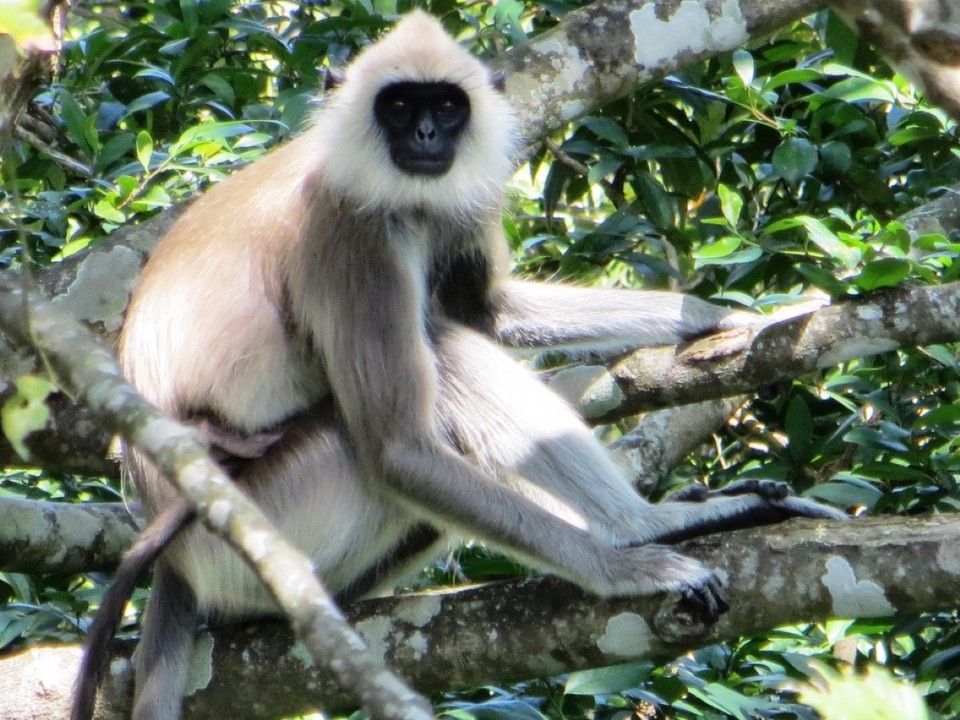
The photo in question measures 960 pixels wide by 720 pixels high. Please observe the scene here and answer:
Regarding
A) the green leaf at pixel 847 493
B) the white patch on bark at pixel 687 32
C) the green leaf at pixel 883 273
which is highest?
the white patch on bark at pixel 687 32

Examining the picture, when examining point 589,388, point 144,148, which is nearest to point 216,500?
point 589,388

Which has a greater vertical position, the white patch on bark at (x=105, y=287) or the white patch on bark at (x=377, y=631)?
the white patch on bark at (x=105, y=287)

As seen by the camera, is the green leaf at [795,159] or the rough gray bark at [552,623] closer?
the rough gray bark at [552,623]

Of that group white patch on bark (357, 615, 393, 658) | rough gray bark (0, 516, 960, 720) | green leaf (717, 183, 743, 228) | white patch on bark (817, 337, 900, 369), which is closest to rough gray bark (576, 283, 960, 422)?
white patch on bark (817, 337, 900, 369)

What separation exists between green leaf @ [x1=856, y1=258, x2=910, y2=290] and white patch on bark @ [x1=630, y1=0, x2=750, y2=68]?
1.22 metres

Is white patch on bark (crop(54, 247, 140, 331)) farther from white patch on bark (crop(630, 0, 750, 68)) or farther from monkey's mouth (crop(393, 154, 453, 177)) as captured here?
white patch on bark (crop(630, 0, 750, 68))

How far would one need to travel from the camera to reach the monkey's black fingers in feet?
10.0

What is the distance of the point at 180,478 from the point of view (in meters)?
1.83

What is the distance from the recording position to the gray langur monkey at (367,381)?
11.7 feet

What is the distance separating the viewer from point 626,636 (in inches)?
126

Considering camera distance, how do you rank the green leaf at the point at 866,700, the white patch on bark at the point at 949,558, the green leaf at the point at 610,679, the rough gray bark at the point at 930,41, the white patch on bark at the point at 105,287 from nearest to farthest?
the green leaf at the point at 866,700, the rough gray bark at the point at 930,41, the white patch on bark at the point at 949,558, the green leaf at the point at 610,679, the white patch on bark at the point at 105,287

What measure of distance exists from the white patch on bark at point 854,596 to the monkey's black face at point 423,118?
1.68 metres

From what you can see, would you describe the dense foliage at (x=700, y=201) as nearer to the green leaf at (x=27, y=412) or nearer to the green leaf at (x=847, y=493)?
the green leaf at (x=847, y=493)

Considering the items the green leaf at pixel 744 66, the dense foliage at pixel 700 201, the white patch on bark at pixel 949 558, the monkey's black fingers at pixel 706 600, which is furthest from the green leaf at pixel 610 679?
the green leaf at pixel 744 66
